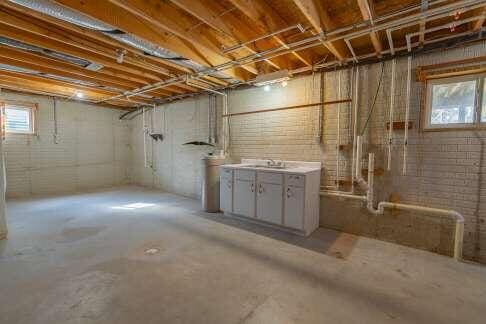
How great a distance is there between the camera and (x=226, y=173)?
4137 millimetres

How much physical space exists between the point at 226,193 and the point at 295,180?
1.45 metres

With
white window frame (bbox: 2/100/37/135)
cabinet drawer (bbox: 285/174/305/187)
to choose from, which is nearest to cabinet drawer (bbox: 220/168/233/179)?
cabinet drawer (bbox: 285/174/305/187)

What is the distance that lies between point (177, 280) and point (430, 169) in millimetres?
3302

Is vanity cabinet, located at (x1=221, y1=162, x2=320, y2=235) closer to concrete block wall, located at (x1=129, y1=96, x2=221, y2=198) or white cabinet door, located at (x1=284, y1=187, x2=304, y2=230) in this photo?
white cabinet door, located at (x1=284, y1=187, x2=304, y2=230)

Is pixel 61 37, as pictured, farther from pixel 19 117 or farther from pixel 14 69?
pixel 19 117

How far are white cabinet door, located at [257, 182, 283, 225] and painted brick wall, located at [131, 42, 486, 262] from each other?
81cm

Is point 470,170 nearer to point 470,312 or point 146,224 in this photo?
point 470,312

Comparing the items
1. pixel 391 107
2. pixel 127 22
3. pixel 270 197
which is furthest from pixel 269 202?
pixel 127 22

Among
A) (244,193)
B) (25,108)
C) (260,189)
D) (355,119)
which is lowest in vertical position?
(244,193)

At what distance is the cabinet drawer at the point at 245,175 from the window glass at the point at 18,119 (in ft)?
19.1

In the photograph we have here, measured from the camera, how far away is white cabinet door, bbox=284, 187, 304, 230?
10.5 ft

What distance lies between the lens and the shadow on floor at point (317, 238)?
2.82m

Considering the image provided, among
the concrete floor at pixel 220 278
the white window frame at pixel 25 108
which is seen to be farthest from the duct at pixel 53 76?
the concrete floor at pixel 220 278

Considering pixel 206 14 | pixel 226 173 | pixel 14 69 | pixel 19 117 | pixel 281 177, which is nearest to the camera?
pixel 206 14
